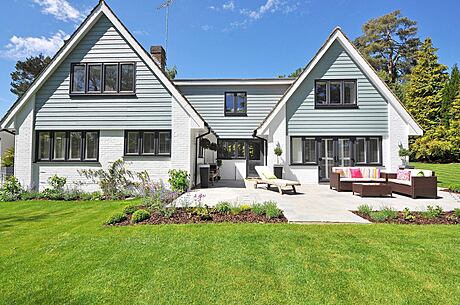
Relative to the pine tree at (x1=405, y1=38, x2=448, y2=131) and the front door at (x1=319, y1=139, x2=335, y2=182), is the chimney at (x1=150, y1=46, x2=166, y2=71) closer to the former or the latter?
the front door at (x1=319, y1=139, x2=335, y2=182)

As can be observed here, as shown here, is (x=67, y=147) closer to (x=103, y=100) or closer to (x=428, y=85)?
(x=103, y=100)

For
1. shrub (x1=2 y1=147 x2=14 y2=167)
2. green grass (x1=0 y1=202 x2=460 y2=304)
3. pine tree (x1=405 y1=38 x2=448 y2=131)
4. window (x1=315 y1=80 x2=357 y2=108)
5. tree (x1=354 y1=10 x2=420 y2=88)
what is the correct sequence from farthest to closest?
tree (x1=354 y1=10 x2=420 y2=88) < pine tree (x1=405 y1=38 x2=448 y2=131) < shrub (x1=2 y1=147 x2=14 y2=167) < window (x1=315 y1=80 x2=357 y2=108) < green grass (x1=0 y1=202 x2=460 y2=304)

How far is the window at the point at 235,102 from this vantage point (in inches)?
709

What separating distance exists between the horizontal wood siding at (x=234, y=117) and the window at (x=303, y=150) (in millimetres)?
3796

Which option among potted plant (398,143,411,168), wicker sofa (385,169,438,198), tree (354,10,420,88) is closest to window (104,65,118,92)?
wicker sofa (385,169,438,198)

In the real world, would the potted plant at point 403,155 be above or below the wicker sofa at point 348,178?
above

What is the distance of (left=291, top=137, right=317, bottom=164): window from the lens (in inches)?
575

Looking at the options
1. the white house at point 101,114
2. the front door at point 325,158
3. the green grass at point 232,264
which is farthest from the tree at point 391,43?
the green grass at point 232,264

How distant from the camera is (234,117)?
1784 centimetres

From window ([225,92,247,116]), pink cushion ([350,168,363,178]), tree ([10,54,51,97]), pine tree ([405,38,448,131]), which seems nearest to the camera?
pink cushion ([350,168,363,178])

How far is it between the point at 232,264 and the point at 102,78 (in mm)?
11443

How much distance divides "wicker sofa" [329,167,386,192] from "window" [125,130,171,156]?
8.13m

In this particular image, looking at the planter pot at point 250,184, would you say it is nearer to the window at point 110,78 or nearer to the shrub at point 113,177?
the shrub at point 113,177

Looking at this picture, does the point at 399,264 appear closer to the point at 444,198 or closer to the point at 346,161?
the point at 444,198
